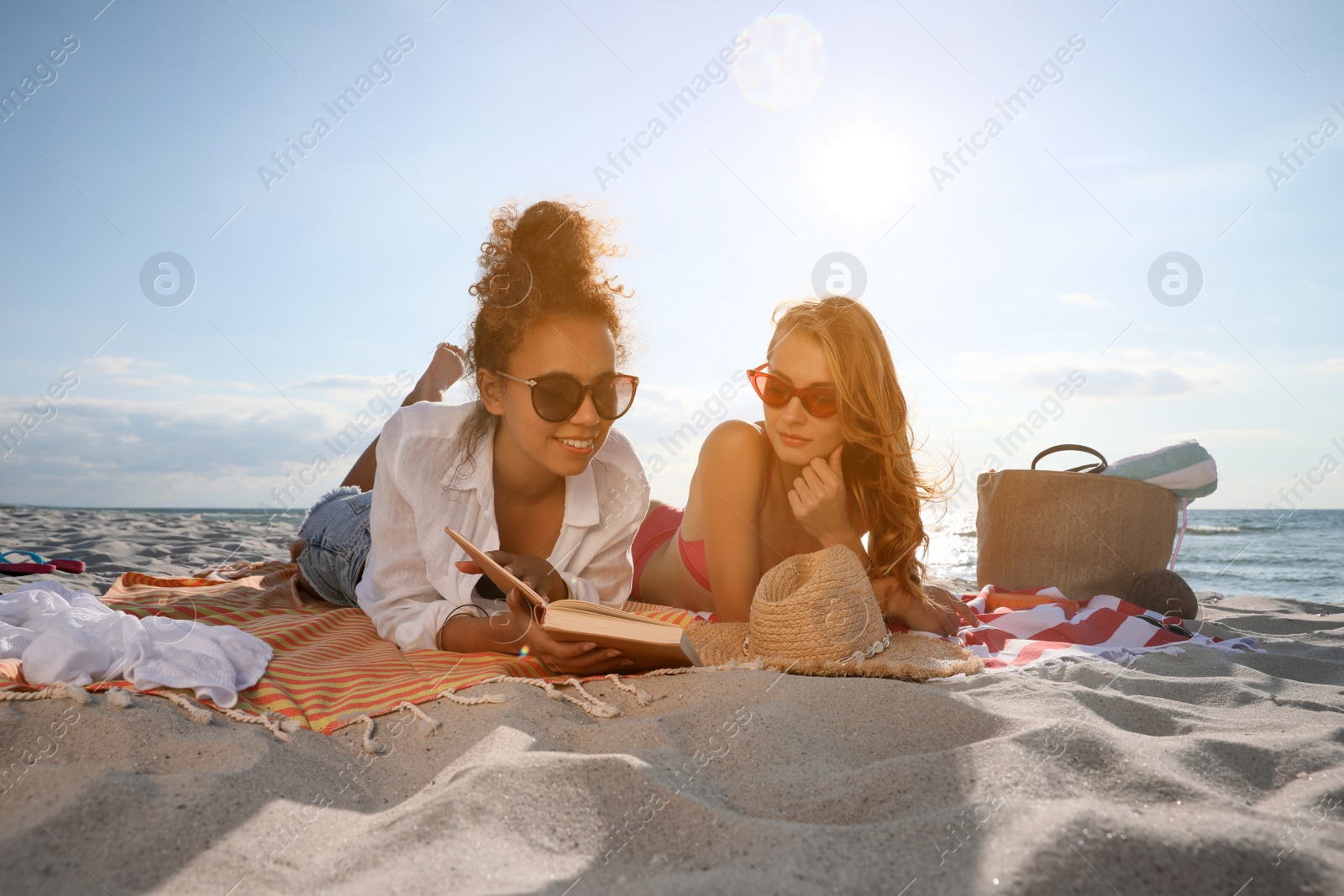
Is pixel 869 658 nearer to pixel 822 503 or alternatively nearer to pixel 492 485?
pixel 822 503

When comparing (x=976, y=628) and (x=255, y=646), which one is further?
(x=976, y=628)

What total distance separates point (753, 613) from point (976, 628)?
4.47ft

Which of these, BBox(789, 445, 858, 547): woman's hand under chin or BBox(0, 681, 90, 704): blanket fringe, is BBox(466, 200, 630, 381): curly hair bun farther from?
BBox(0, 681, 90, 704): blanket fringe

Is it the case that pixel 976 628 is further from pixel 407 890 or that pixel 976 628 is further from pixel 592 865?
pixel 407 890

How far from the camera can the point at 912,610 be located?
3.25 meters

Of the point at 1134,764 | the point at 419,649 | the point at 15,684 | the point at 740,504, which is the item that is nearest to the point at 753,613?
the point at 740,504

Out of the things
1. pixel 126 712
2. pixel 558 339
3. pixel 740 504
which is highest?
pixel 558 339

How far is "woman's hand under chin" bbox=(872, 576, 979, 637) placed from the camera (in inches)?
127

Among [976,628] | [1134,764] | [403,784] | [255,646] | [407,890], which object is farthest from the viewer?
[976,628]

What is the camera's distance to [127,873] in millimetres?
1064

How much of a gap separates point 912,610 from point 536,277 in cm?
211

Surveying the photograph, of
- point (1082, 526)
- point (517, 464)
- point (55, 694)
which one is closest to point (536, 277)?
point (517, 464)

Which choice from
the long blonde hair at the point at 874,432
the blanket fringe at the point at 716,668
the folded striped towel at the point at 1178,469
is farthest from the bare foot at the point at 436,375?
the folded striped towel at the point at 1178,469

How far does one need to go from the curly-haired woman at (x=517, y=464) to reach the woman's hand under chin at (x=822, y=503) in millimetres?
713
